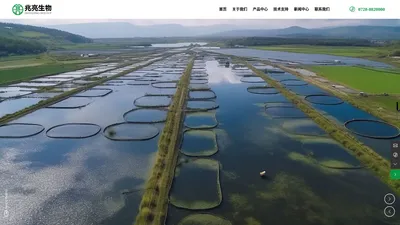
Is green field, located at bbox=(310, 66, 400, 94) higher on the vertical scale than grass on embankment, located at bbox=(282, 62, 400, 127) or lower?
higher

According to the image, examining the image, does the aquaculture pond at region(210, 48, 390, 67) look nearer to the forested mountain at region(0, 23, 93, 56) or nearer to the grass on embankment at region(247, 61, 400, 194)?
the grass on embankment at region(247, 61, 400, 194)

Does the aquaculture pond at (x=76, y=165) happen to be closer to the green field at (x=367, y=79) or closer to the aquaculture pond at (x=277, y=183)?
the aquaculture pond at (x=277, y=183)

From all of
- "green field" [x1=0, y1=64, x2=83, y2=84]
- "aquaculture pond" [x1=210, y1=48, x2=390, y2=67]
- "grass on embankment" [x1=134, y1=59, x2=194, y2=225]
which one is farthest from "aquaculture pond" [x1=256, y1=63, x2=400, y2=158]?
"green field" [x1=0, y1=64, x2=83, y2=84]
